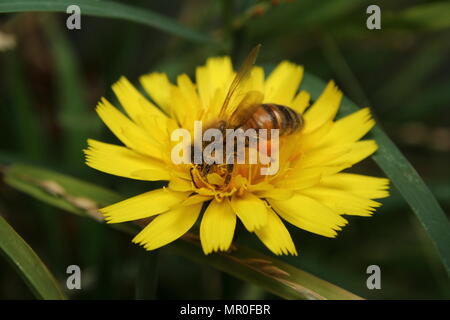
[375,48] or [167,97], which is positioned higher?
[375,48]

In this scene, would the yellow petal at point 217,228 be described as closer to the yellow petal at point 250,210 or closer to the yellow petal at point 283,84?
the yellow petal at point 250,210

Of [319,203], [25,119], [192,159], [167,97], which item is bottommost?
[319,203]

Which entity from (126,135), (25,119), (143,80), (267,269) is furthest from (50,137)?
(267,269)

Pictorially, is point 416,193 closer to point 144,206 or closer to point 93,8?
point 144,206

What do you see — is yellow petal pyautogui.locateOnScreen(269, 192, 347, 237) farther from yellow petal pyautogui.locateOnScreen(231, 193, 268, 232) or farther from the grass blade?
the grass blade

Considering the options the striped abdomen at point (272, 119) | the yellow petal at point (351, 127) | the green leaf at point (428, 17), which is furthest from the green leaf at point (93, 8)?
the green leaf at point (428, 17)

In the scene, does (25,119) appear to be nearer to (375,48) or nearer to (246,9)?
(246,9)

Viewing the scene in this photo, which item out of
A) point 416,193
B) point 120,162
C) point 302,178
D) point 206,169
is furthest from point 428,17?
point 120,162
